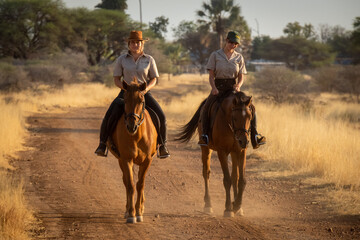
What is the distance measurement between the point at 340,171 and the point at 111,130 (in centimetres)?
475

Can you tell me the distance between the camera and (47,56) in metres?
41.4

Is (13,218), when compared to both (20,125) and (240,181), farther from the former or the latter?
(20,125)

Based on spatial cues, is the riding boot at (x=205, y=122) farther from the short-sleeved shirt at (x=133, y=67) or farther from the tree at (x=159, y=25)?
the tree at (x=159, y=25)

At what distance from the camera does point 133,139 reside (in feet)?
19.9

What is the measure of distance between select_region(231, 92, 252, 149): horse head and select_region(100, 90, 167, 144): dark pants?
1.24m

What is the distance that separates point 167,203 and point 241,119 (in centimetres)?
218

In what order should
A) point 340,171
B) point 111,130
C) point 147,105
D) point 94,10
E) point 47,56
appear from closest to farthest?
point 111,130 < point 147,105 < point 340,171 < point 47,56 < point 94,10

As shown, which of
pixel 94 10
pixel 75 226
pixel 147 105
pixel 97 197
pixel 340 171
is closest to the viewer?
pixel 75 226

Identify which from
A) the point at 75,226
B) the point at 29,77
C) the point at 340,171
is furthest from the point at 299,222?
the point at 29,77

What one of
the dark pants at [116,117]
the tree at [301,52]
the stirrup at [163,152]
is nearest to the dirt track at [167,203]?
the stirrup at [163,152]

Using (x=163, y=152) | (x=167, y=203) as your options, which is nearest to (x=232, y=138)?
(x=163, y=152)

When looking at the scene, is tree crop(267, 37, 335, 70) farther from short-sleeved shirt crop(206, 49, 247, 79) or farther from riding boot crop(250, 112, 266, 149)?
riding boot crop(250, 112, 266, 149)

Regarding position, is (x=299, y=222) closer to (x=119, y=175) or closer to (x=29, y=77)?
(x=119, y=175)

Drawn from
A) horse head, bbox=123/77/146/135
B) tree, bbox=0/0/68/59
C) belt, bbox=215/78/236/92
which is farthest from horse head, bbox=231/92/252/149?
tree, bbox=0/0/68/59
